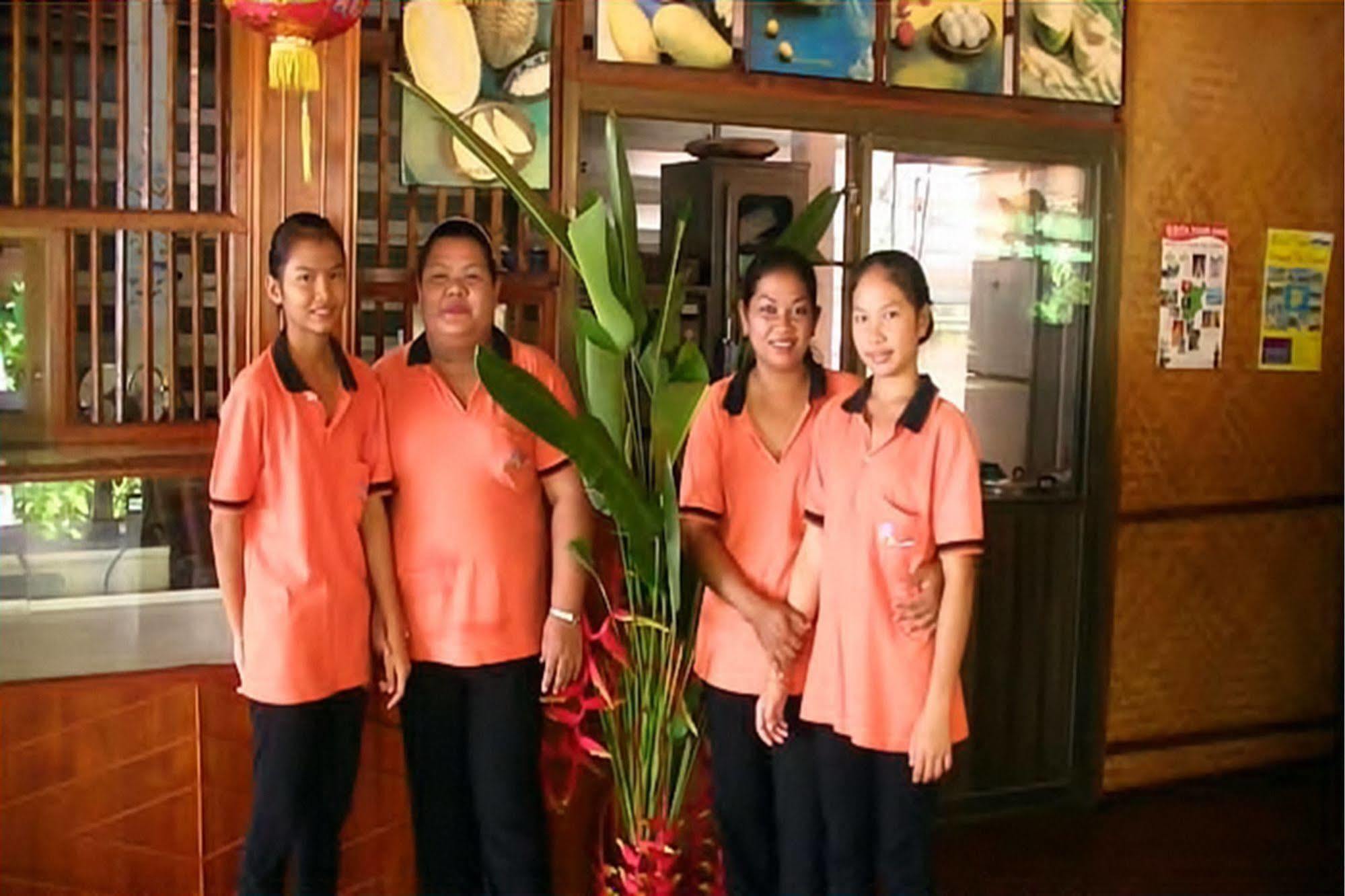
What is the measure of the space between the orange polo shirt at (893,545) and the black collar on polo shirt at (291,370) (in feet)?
2.79

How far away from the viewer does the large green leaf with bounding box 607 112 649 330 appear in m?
2.69

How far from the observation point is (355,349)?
284cm

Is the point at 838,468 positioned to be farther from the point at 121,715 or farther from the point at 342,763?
the point at 121,715

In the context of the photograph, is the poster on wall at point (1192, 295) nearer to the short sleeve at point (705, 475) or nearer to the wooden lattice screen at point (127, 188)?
the short sleeve at point (705, 475)

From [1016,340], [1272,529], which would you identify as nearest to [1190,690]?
[1272,529]

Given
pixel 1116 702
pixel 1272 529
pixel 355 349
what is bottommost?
pixel 1116 702

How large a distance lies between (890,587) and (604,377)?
0.73 meters

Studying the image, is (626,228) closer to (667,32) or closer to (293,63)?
(293,63)

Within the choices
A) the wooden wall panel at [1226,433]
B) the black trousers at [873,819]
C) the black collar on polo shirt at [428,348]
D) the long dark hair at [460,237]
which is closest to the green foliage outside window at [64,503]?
the black collar on polo shirt at [428,348]

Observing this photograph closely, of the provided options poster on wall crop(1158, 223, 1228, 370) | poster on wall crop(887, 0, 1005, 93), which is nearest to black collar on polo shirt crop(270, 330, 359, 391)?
poster on wall crop(887, 0, 1005, 93)

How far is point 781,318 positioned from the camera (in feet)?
8.22

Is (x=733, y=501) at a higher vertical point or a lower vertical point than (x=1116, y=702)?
higher

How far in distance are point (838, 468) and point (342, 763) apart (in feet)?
3.28

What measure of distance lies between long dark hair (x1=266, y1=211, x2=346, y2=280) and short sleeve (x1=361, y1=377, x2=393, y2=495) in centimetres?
26
